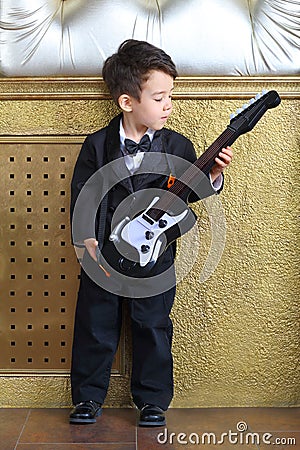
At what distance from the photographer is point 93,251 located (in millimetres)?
1938

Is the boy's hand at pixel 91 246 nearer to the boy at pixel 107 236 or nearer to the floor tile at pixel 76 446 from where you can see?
the boy at pixel 107 236

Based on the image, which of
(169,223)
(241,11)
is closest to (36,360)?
(169,223)

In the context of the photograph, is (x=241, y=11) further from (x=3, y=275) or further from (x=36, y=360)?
(x=36, y=360)

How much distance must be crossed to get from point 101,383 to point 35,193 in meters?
0.53

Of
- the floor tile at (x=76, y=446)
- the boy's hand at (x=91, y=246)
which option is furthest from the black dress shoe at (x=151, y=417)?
the boy's hand at (x=91, y=246)

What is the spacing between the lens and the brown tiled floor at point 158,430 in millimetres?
1863

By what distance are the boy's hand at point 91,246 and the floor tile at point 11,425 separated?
0.47 m

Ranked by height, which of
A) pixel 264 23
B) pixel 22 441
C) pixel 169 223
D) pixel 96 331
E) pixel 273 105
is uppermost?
pixel 264 23

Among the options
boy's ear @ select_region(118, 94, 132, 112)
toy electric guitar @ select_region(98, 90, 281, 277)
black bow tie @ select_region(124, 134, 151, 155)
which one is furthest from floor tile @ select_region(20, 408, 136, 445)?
boy's ear @ select_region(118, 94, 132, 112)

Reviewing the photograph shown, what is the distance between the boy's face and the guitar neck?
0.14m

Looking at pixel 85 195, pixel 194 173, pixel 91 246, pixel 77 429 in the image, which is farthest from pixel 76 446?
pixel 194 173

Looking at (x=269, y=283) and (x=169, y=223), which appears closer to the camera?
(x=169, y=223)

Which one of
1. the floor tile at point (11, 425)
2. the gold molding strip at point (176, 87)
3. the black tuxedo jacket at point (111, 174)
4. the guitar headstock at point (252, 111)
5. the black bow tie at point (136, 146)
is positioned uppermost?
the gold molding strip at point (176, 87)

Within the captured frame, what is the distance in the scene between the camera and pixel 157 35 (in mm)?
2014
